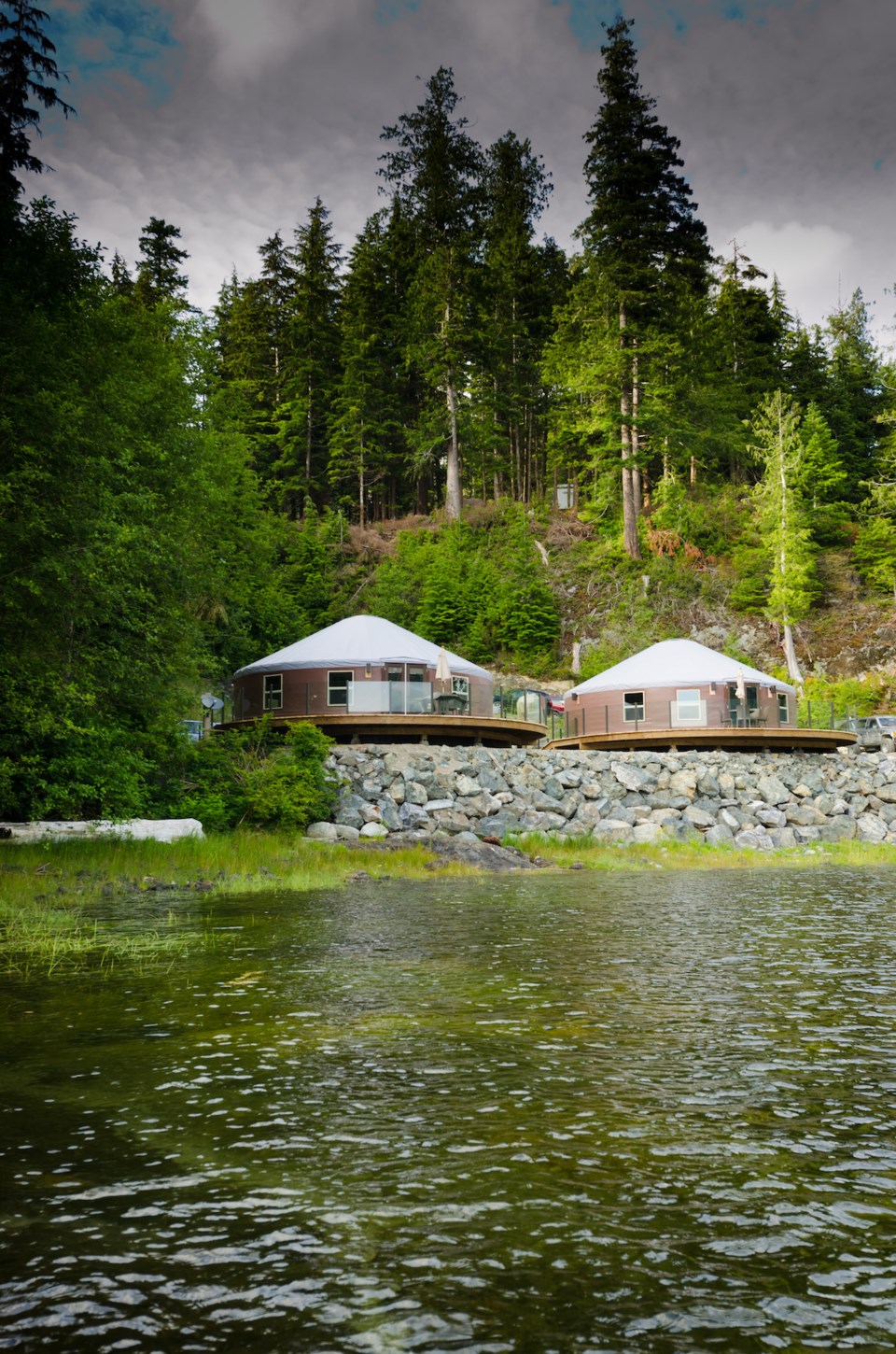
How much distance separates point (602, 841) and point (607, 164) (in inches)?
1431

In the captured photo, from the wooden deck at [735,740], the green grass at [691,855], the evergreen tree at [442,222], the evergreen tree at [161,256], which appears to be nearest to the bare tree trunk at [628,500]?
the evergreen tree at [442,222]

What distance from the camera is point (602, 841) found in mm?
20281

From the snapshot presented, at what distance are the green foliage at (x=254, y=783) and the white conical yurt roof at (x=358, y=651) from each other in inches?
266

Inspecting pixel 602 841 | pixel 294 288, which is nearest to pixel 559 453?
pixel 294 288

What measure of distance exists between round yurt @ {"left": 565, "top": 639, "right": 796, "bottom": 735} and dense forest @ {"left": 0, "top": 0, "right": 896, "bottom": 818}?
29.8 feet

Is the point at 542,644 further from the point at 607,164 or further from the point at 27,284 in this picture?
the point at 27,284

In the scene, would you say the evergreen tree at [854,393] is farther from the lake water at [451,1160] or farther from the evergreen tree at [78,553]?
the lake water at [451,1160]

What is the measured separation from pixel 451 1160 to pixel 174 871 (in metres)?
11.5

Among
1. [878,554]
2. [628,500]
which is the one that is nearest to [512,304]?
[628,500]

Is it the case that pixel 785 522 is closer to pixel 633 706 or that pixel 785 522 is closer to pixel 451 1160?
pixel 633 706

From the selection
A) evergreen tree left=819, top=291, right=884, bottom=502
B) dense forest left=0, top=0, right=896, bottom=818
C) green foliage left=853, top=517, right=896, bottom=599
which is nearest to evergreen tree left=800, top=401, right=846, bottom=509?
dense forest left=0, top=0, right=896, bottom=818

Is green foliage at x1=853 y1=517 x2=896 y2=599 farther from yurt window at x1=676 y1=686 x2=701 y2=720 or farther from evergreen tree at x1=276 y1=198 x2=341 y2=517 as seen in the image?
evergreen tree at x1=276 y1=198 x2=341 y2=517

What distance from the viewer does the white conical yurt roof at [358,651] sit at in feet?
89.0

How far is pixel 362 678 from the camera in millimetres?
26984
